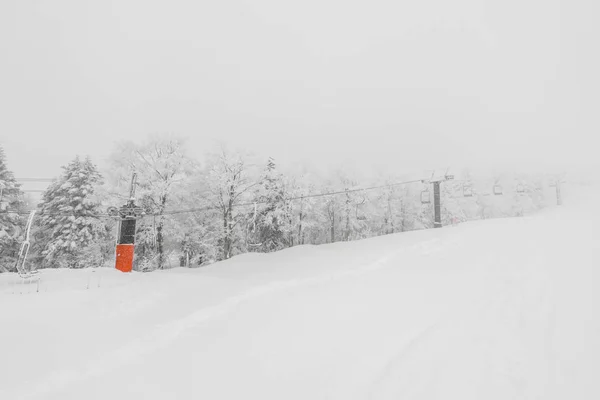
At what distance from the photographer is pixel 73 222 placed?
25.1m

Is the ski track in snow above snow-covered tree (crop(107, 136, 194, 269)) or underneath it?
underneath

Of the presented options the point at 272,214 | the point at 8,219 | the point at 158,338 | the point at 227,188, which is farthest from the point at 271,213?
the point at 158,338

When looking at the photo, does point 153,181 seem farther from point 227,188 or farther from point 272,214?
point 272,214

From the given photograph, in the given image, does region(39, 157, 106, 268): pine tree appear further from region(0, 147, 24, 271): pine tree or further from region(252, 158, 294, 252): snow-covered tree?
region(252, 158, 294, 252): snow-covered tree

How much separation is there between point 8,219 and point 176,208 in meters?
12.7

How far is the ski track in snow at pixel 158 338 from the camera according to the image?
4.18 metres

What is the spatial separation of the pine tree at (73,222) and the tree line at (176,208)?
0.26 feet

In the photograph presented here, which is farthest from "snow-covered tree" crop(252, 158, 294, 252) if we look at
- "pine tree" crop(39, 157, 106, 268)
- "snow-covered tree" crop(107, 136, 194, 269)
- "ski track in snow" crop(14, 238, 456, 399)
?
"ski track in snow" crop(14, 238, 456, 399)

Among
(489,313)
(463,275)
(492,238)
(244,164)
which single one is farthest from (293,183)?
(489,313)

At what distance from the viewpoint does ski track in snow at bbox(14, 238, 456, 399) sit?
13.7 ft

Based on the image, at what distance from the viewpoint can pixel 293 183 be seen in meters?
34.8

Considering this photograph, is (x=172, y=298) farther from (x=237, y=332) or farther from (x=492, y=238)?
(x=492, y=238)

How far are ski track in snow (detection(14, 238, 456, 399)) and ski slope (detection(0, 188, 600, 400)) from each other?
0.03 metres

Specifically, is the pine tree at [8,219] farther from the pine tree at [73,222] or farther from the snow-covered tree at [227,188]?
the snow-covered tree at [227,188]
